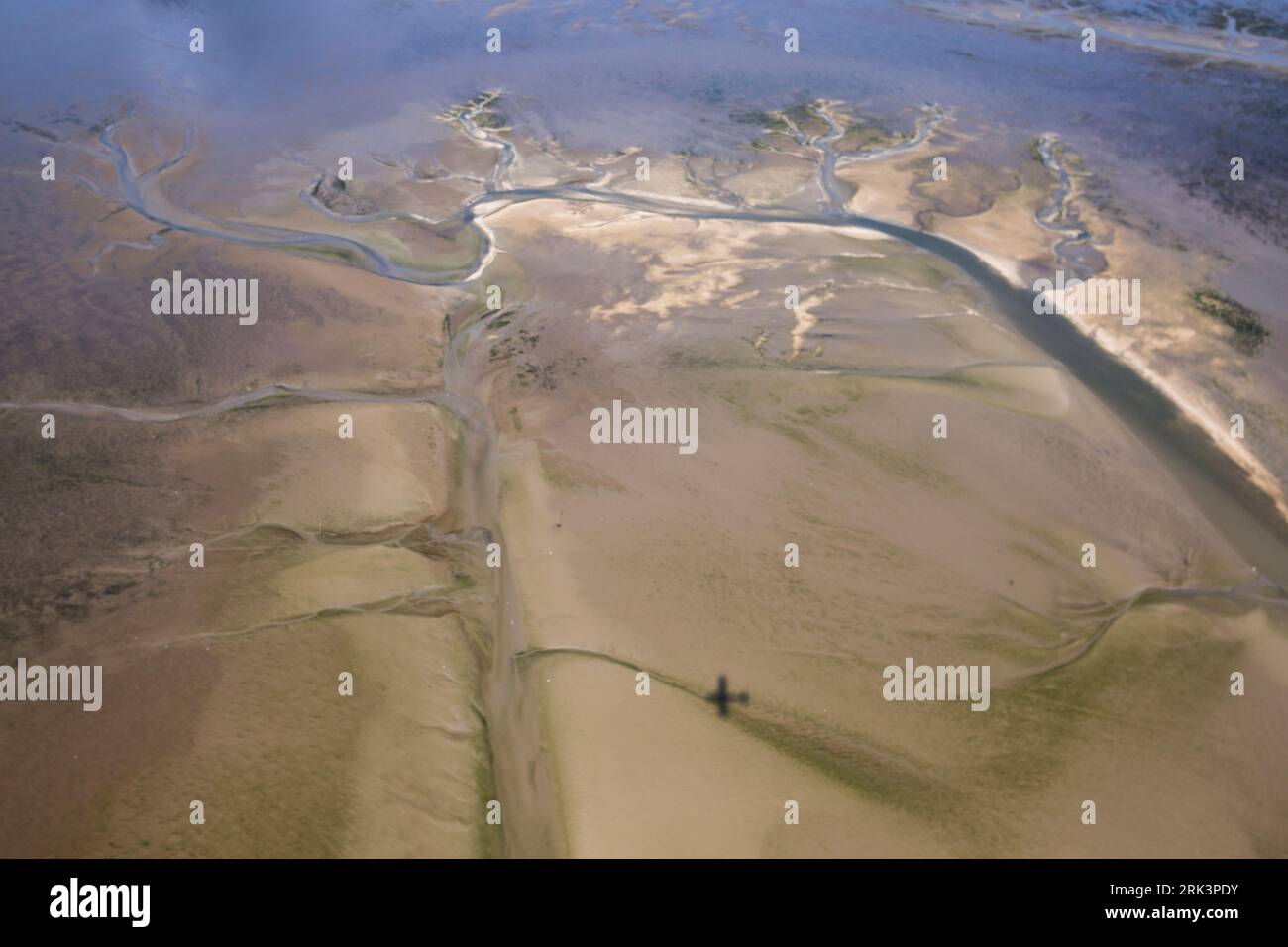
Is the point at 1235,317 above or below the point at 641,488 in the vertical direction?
above

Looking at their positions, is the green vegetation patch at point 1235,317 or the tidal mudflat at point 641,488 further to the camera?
the green vegetation patch at point 1235,317

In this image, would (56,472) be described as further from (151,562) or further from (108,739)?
(108,739)

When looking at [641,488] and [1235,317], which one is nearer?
[641,488]

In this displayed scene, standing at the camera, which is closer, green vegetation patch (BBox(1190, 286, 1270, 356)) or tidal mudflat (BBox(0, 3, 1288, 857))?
tidal mudflat (BBox(0, 3, 1288, 857))

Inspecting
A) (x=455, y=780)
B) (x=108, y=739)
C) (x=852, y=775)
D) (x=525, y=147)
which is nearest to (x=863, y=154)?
(x=525, y=147)
